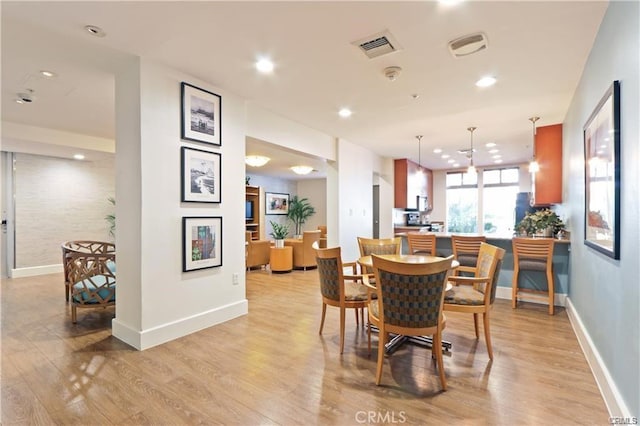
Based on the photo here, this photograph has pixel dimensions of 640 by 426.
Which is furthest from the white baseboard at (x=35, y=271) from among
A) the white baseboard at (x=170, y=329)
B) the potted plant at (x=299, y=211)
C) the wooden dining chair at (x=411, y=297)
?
the wooden dining chair at (x=411, y=297)

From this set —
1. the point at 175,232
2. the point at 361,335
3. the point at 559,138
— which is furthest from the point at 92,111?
the point at 559,138

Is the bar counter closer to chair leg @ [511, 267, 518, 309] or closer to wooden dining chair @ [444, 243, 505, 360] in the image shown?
chair leg @ [511, 267, 518, 309]

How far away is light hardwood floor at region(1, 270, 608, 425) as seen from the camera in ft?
6.45

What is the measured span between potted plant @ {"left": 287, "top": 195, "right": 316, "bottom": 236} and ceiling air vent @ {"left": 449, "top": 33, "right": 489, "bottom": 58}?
912cm

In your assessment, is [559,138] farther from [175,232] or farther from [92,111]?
[92,111]

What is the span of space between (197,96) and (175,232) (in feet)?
4.77

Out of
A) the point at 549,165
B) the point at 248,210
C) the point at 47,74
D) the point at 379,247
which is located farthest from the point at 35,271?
the point at 549,165

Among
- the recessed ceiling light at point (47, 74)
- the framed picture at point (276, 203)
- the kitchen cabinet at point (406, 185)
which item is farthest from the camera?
the framed picture at point (276, 203)

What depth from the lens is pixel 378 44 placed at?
2.63 m

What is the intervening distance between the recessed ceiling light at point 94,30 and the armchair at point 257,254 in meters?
4.78

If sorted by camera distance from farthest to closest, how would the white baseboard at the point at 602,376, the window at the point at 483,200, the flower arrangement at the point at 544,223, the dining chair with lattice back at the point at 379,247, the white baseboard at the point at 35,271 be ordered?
the window at the point at 483,200 → the white baseboard at the point at 35,271 → the flower arrangement at the point at 544,223 → the dining chair with lattice back at the point at 379,247 → the white baseboard at the point at 602,376

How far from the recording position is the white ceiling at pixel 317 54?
2.22m

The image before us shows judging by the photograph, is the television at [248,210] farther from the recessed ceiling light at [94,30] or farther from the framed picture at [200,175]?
the recessed ceiling light at [94,30]

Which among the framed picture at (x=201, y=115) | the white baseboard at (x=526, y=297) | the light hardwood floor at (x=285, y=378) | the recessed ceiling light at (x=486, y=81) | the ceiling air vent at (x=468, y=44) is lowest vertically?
the light hardwood floor at (x=285, y=378)
